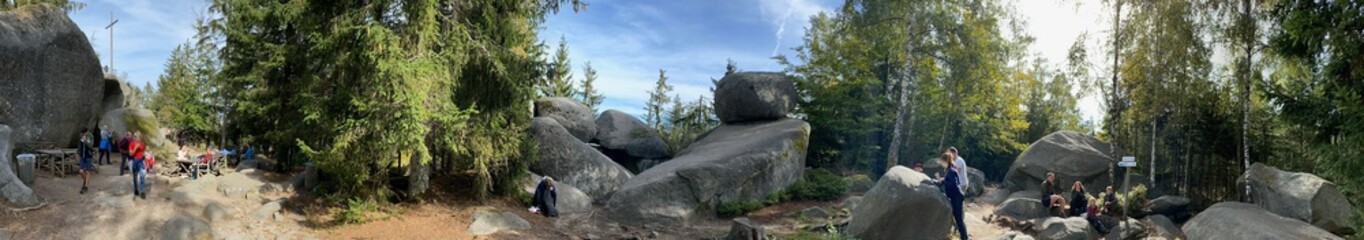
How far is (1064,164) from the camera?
824 inches

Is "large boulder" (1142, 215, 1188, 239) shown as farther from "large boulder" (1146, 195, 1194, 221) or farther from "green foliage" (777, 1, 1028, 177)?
"green foliage" (777, 1, 1028, 177)

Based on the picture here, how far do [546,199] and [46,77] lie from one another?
14.7 meters

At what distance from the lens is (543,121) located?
770 inches

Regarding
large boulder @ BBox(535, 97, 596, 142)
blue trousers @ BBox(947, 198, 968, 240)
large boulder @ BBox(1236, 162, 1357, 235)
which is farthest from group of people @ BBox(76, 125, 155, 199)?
large boulder @ BBox(1236, 162, 1357, 235)

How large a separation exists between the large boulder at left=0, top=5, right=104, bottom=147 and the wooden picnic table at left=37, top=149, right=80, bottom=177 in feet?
4.13

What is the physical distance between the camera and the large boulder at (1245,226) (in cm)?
1217

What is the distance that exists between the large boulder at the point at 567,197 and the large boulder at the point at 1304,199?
51.5 ft

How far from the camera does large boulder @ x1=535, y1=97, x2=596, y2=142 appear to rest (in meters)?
24.5

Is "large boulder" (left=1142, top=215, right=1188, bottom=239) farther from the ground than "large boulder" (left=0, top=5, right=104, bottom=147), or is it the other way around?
"large boulder" (left=0, top=5, right=104, bottom=147)

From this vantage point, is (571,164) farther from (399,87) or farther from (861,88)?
(861,88)

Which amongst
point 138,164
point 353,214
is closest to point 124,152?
point 138,164

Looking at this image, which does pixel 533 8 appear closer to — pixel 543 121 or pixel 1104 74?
pixel 543 121

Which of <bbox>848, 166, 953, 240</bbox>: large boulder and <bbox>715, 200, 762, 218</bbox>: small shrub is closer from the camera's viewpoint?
<bbox>848, 166, 953, 240</bbox>: large boulder

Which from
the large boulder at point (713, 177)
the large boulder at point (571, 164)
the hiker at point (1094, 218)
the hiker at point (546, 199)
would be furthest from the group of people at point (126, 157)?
the hiker at point (1094, 218)
